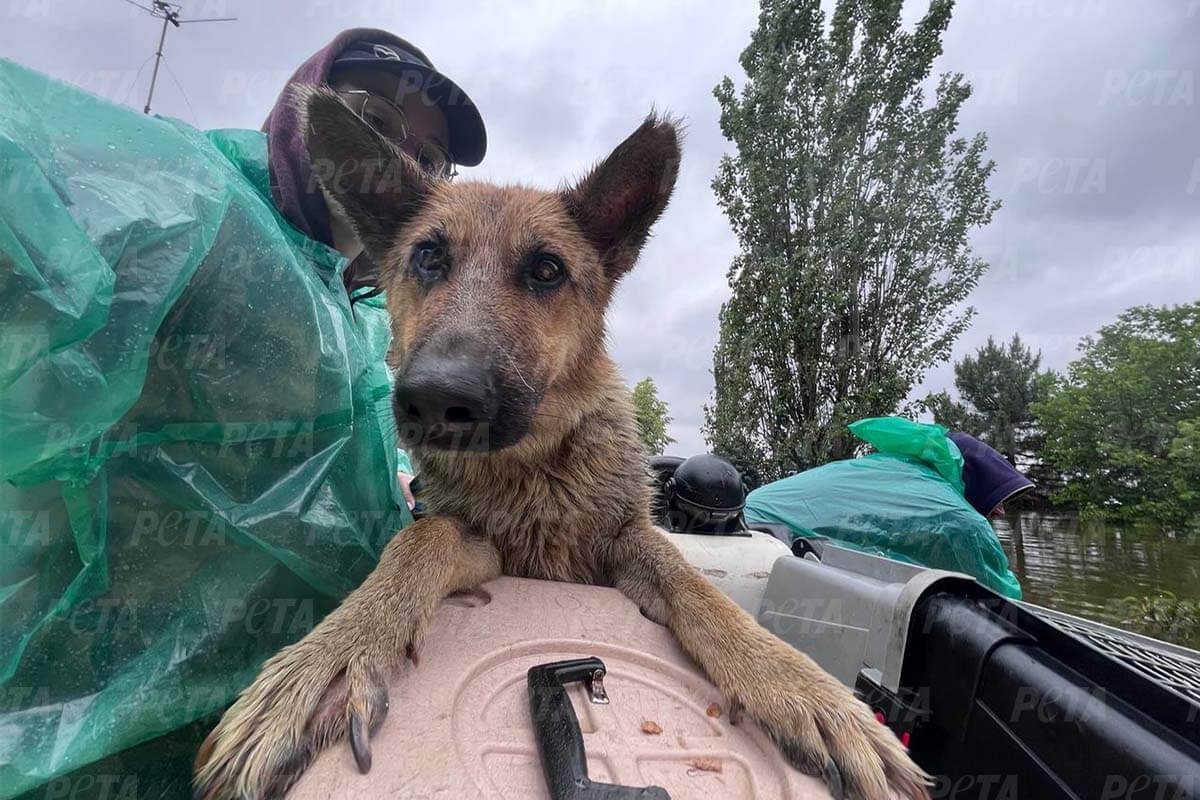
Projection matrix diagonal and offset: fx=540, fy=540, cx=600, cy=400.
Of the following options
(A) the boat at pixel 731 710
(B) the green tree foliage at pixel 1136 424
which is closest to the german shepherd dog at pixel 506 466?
(A) the boat at pixel 731 710

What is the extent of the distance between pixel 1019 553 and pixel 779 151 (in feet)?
57.4

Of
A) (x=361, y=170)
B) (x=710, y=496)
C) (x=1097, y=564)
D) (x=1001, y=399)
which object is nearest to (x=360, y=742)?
(x=710, y=496)

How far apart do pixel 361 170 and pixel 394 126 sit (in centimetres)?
67

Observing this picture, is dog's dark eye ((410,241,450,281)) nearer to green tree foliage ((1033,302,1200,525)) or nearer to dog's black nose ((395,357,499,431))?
dog's black nose ((395,357,499,431))

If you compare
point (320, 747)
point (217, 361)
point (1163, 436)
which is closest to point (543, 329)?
point (217, 361)

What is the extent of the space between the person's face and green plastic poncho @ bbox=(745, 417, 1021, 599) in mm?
3617

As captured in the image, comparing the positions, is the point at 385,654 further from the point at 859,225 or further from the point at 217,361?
the point at 859,225

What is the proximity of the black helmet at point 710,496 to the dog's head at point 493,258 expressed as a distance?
926mm

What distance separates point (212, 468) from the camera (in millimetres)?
1914

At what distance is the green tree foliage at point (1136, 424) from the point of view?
22.5m

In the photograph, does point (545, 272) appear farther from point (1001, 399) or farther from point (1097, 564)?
point (1001, 399)

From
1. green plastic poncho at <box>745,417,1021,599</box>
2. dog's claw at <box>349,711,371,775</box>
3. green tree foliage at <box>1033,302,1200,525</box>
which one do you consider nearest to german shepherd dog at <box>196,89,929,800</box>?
dog's claw at <box>349,711,371,775</box>

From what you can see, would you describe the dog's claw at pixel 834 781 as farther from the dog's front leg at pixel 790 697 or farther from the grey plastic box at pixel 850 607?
the grey plastic box at pixel 850 607

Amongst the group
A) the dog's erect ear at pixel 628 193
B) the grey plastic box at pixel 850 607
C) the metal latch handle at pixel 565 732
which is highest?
the dog's erect ear at pixel 628 193
